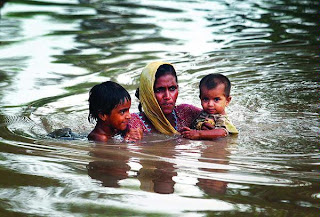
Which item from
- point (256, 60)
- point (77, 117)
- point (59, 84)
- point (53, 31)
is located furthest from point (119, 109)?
point (53, 31)

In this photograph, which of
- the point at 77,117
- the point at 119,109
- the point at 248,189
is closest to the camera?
the point at 248,189

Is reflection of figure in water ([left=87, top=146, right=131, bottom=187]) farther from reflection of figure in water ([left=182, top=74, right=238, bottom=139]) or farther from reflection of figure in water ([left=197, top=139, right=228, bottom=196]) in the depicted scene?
reflection of figure in water ([left=182, top=74, right=238, bottom=139])

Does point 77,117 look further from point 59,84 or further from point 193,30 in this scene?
point 193,30

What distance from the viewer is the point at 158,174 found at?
4.36 m

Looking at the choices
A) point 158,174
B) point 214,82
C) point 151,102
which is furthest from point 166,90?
point 158,174

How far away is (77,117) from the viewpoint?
6.86 meters

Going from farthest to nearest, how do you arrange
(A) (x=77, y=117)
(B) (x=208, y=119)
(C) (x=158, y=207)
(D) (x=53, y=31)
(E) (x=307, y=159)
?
(D) (x=53, y=31)
(A) (x=77, y=117)
(B) (x=208, y=119)
(E) (x=307, y=159)
(C) (x=158, y=207)

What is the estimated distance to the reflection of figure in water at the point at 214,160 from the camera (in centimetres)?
396

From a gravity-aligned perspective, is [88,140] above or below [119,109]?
below

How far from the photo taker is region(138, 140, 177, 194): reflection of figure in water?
4.01 m

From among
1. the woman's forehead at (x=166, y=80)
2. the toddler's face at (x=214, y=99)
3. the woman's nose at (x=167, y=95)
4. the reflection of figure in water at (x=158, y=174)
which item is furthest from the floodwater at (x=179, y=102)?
the woman's forehead at (x=166, y=80)

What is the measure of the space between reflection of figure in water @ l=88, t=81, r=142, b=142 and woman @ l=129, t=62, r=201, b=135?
36 cm

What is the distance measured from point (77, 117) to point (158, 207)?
11.1 ft

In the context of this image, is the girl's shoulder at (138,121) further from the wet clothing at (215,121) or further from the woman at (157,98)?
the wet clothing at (215,121)
